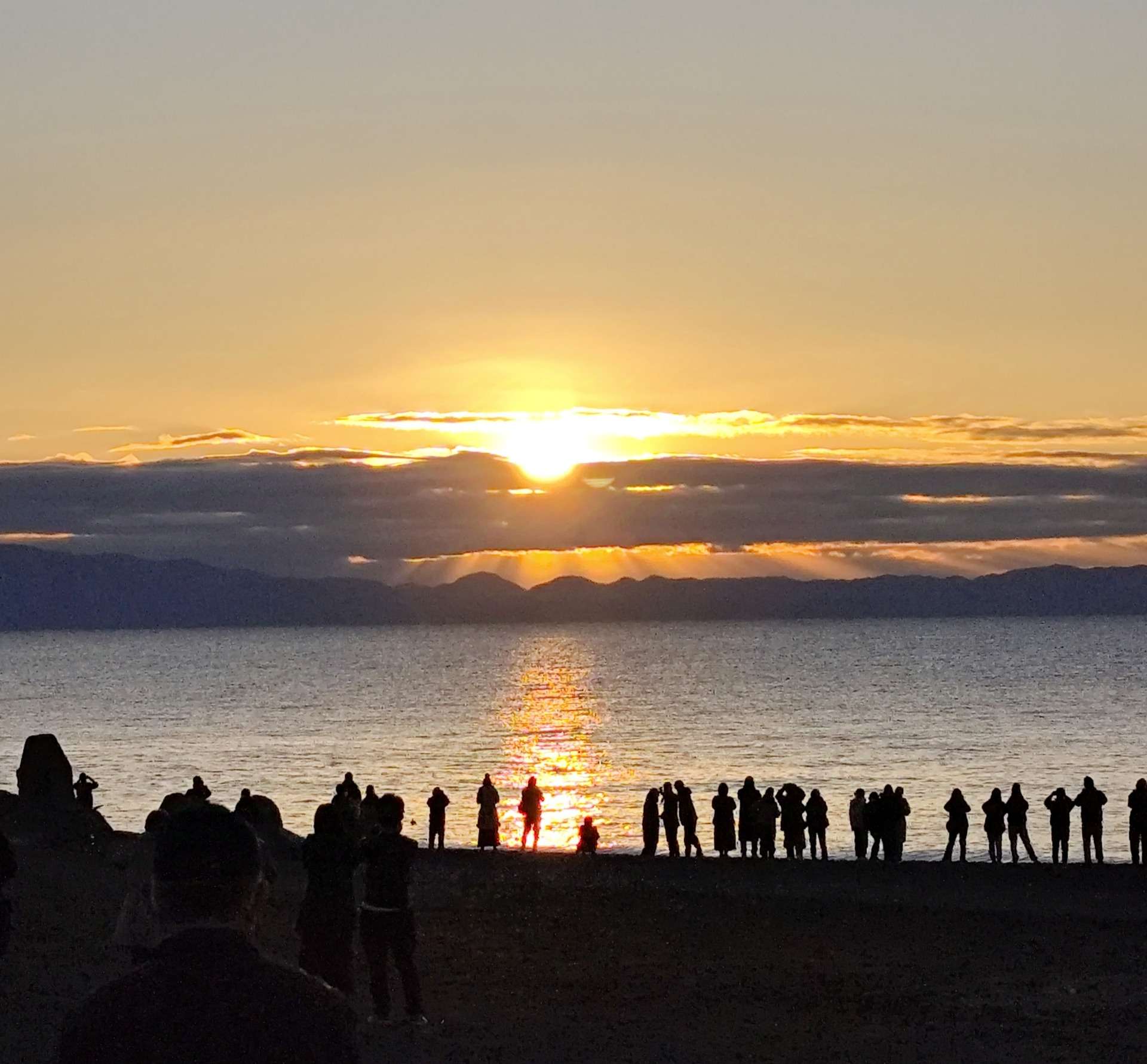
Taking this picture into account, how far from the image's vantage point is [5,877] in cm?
1477

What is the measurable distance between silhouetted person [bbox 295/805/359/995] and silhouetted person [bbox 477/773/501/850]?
841 inches

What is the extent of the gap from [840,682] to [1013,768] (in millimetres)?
A: 74499

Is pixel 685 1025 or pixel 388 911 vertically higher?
pixel 388 911

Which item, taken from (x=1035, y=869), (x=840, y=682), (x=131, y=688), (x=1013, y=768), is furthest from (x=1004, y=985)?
(x=131, y=688)

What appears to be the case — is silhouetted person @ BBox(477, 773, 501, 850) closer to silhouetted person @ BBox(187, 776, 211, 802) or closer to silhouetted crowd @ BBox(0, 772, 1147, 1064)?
silhouetted crowd @ BBox(0, 772, 1147, 1064)

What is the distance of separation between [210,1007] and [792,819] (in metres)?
27.9

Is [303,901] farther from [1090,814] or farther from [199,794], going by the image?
[1090,814]

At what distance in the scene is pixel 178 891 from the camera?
12.0 ft

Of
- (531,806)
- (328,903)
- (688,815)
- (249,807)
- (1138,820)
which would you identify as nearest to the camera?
(328,903)

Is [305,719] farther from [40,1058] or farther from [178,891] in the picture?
[178,891]

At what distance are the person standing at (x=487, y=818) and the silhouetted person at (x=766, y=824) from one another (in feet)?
17.4

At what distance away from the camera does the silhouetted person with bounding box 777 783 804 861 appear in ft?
101

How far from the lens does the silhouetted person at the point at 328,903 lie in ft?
39.9

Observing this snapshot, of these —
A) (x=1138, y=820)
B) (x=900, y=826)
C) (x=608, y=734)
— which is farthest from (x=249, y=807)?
(x=608, y=734)
